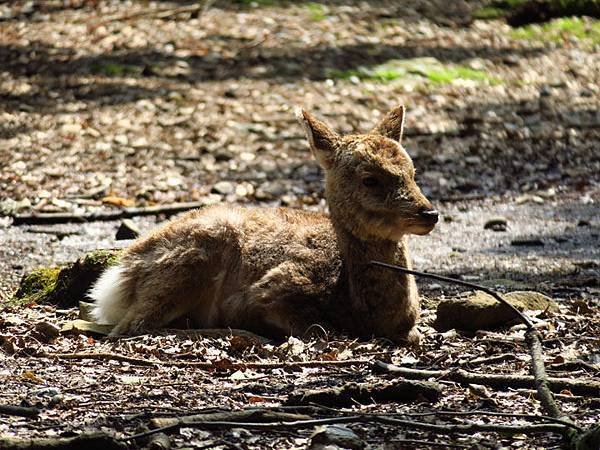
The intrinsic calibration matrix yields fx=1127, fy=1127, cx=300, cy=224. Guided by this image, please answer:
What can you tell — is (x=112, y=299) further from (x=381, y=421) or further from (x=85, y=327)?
(x=381, y=421)

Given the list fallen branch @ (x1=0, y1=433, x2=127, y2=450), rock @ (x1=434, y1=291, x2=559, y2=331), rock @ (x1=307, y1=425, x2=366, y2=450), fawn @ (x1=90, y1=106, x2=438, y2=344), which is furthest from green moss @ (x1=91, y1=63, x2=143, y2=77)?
fallen branch @ (x1=0, y1=433, x2=127, y2=450)

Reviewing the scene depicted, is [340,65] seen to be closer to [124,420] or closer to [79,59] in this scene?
[79,59]

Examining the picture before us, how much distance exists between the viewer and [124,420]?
4945 millimetres

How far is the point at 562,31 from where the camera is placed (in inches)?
754

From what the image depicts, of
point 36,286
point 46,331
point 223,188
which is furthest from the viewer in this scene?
point 223,188

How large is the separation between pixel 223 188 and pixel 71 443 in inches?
344

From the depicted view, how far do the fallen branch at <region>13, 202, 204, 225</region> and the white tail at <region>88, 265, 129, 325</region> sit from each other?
4.08 meters

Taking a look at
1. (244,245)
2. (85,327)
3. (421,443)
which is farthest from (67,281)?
(421,443)

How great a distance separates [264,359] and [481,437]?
6.41ft

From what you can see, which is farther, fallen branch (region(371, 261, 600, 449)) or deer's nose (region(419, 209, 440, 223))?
deer's nose (region(419, 209, 440, 223))

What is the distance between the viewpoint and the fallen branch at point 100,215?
11477mm

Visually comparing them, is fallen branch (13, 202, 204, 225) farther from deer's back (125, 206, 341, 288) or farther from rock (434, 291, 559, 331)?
rock (434, 291, 559, 331)

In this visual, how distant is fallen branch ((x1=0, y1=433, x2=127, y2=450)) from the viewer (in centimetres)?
427

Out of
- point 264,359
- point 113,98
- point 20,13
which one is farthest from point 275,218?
point 20,13
